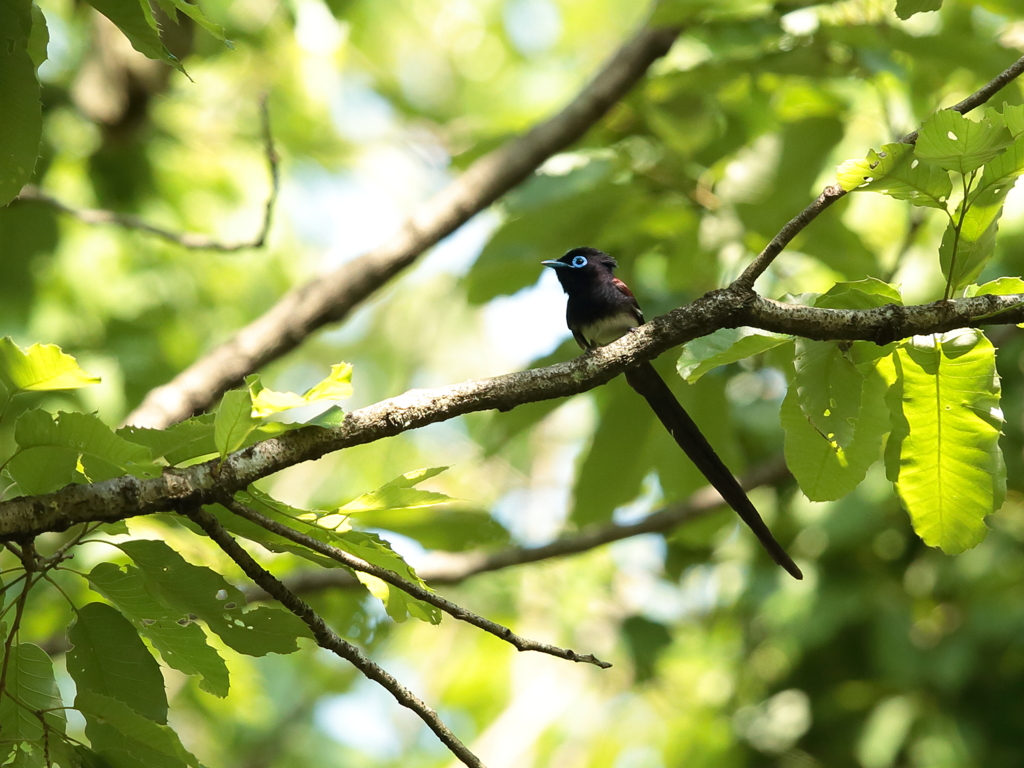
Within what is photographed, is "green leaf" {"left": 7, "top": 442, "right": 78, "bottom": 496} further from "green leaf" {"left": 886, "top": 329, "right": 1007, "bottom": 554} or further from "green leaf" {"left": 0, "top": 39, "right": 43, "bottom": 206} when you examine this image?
"green leaf" {"left": 886, "top": 329, "right": 1007, "bottom": 554}

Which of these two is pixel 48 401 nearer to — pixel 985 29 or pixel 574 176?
pixel 574 176

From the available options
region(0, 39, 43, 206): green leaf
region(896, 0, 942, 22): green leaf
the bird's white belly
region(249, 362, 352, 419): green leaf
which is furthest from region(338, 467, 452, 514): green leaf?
the bird's white belly

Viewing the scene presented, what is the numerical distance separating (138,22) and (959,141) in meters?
1.65

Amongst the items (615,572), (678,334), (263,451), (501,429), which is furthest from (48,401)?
(615,572)

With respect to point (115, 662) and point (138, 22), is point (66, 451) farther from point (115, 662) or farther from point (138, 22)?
point (138, 22)

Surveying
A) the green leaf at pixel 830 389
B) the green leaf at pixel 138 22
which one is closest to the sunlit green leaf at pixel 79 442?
the green leaf at pixel 138 22

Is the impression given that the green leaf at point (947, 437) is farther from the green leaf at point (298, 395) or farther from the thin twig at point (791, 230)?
the green leaf at point (298, 395)

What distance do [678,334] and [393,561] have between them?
0.77m

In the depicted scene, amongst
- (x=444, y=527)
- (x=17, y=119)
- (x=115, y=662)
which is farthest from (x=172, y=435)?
(x=444, y=527)

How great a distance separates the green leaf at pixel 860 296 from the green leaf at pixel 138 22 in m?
1.45

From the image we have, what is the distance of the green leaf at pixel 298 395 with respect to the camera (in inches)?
65.4

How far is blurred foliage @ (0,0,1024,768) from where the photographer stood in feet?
12.3

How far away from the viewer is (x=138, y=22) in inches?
76.0

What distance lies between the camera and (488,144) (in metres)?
4.30
